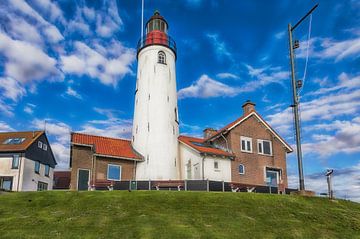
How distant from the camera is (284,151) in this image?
127 feet

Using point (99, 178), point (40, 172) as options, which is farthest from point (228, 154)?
point (40, 172)

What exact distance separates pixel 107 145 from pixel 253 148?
582 inches

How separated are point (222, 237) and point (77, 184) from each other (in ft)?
63.5

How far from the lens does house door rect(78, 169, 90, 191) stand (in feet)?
108

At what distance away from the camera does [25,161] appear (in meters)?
44.8

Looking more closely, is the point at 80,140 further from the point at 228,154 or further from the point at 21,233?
the point at 21,233

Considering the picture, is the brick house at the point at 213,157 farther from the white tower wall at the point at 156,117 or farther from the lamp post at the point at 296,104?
the lamp post at the point at 296,104

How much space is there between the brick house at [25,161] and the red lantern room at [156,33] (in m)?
19.6

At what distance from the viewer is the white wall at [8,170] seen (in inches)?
1714

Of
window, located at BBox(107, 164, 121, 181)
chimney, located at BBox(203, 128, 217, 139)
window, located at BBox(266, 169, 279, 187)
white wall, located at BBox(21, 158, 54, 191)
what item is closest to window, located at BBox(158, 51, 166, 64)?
chimney, located at BBox(203, 128, 217, 139)

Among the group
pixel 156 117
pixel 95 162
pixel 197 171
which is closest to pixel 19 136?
pixel 95 162

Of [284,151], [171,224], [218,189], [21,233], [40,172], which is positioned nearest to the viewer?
[21,233]

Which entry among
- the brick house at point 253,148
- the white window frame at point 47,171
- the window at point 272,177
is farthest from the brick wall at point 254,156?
the white window frame at point 47,171

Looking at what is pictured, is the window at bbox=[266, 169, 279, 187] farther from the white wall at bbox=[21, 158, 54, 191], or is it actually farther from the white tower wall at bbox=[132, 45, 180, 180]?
the white wall at bbox=[21, 158, 54, 191]
